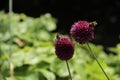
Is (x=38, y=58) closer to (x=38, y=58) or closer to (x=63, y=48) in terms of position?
(x=38, y=58)

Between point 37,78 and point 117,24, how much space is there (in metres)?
3.68

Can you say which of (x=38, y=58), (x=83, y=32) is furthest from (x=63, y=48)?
A: (x=38, y=58)

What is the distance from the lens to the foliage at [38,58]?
8.27 ft

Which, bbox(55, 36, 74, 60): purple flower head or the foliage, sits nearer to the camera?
bbox(55, 36, 74, 60): purple flower head

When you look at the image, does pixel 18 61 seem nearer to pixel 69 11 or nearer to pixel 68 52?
pixel 68 52

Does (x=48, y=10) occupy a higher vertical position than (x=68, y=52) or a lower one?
higher

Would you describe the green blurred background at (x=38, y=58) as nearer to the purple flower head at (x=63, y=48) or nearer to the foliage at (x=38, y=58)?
the foliage at (x=38, y=58)

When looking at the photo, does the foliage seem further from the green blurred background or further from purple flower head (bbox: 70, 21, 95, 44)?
purple flower head (bbox: 70, 21, 95, 44)

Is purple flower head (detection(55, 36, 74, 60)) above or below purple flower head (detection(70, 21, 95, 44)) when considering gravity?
below

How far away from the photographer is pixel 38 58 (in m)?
2.60

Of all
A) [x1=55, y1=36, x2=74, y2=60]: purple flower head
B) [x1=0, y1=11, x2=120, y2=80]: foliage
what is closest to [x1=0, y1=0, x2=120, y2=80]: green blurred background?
[x1=0, y1=11, x2=120, y2=80]: foliage

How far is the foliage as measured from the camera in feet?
8.27

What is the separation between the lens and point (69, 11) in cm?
621

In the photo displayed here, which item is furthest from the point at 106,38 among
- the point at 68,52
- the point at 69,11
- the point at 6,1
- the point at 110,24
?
the point at 68,52
